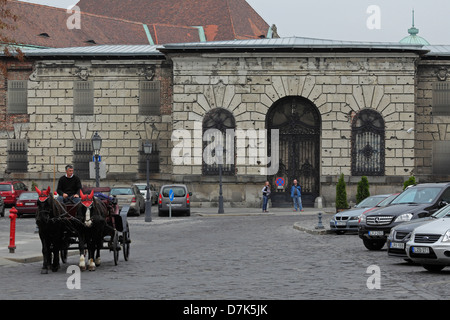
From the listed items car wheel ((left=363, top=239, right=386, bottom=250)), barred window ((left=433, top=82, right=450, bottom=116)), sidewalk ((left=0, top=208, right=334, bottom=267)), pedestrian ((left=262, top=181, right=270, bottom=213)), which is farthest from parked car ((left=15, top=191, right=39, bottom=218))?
car wheel ((left=363, top=239, right=386, bottom=250))

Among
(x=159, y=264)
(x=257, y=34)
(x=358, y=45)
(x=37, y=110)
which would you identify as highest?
(x=257, y=34)

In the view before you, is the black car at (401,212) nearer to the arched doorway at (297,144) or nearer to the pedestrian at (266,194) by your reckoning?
the pedestrian at (266,194)

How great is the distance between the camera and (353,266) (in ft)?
60.6

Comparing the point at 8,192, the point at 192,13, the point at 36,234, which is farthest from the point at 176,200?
the point at 192,13

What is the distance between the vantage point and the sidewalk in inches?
817

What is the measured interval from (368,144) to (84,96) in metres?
17.1

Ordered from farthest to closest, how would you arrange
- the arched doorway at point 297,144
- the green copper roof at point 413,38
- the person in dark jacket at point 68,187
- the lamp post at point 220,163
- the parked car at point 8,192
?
the green copper roof at point 413,38 < the arched doorway at point 297,144 < the parked car at point 8,192 < the lamp post at point 220,163 < the person in dark jacket at point 68,187

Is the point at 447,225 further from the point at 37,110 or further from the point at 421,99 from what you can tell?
the point at 37,110

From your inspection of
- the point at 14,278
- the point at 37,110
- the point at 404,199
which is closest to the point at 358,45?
the point at 37,110

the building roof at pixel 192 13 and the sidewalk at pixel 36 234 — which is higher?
the building roof at pixel 192 13

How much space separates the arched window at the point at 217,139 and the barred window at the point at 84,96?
7.70 meters

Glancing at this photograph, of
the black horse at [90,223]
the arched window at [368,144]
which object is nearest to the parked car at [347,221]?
the black horse at [90,223]

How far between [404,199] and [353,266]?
6.64m

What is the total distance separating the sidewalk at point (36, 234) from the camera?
20758mm
